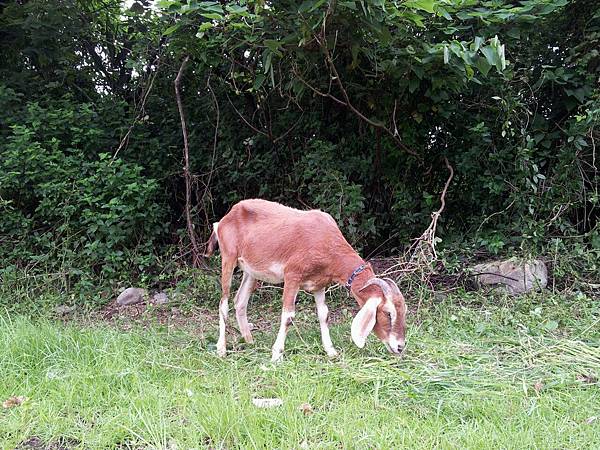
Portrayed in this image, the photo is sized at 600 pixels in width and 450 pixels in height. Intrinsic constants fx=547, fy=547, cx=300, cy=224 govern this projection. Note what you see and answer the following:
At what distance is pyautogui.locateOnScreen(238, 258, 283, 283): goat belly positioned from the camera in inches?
169

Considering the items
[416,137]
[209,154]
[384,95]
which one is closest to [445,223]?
[416,137]

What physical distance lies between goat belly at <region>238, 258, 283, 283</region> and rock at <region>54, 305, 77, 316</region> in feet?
8.31

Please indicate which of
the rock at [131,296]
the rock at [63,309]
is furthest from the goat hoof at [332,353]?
the rock at [63,309]

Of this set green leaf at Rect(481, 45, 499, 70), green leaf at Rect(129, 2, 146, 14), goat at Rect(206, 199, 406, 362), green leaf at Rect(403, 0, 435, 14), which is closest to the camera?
goat at Rect(206, 199, 406, 362)

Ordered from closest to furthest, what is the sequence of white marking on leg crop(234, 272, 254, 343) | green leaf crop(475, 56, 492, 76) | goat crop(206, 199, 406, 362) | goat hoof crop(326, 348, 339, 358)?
goat crop(206, 199, 406, 362), goat hoof crop(326, 348, 339, 358), white marking on leg crop(234, 272, 254, 343), green leaf crop(475, 56, 492, 76)

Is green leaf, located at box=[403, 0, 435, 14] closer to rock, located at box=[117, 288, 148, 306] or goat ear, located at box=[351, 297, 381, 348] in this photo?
goat ear, located at box=[351, 297, 381, 348]

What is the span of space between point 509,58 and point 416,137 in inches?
57.8

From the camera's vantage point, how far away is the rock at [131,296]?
20.6 ft

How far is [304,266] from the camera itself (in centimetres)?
418

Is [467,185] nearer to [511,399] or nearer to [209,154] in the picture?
[209,154]

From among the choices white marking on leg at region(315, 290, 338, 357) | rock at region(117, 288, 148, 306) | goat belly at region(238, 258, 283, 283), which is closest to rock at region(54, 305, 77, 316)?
rock at region(117, 288, 148, 306)

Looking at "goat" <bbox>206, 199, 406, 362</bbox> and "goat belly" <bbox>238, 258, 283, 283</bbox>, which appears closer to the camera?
"goat" <bbox>206, 199, 406, 362</bbox>

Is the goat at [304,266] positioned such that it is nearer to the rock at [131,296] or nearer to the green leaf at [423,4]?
the green leaf at [423,4]

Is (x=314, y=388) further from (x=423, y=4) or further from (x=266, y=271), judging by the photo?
(x=423, y=4)
